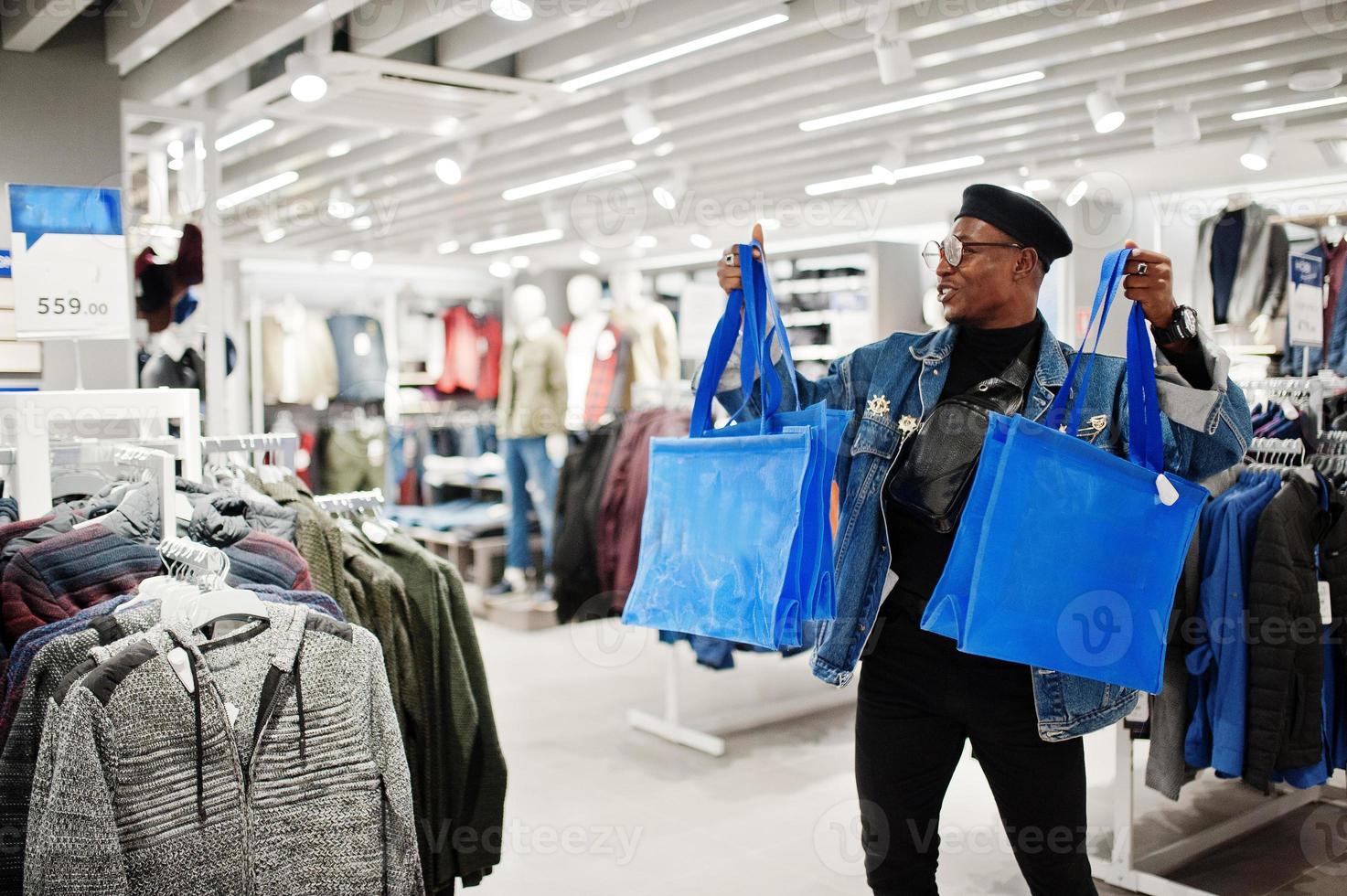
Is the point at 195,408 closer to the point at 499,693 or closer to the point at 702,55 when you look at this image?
the point at 702,55

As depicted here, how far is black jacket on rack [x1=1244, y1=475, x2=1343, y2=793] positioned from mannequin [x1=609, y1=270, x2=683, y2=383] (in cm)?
513

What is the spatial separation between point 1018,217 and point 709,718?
3.30 metres

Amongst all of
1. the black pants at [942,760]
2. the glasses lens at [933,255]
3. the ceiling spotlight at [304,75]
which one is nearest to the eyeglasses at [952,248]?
the glasses lens at [933,255]

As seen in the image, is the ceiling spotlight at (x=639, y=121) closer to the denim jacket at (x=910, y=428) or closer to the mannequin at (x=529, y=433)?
the mannequin at (x=529, y=433)

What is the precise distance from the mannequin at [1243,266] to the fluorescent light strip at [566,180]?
3126 millimetres

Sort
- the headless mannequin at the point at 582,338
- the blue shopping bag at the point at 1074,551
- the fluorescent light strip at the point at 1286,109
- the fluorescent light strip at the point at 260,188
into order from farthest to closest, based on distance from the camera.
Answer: the headless mannequin at the point at 582,338, the fluorescent light strip at the point at 260,188, the fluorescent light strip at the point at 1286,109, the blue shopping bag at the point at 1074,551

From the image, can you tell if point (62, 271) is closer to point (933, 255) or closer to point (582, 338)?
point (933, 255)

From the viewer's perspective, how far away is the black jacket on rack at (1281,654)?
110 inches

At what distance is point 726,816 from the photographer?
381cm

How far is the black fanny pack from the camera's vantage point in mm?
1867

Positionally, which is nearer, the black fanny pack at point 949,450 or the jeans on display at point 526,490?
the black fanny pack at point 949,450

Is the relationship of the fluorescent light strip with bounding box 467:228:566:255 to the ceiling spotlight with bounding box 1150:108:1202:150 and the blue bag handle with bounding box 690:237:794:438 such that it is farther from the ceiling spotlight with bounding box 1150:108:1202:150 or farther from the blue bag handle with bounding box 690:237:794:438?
the blue bag handle with bounding box 690:237:794:438

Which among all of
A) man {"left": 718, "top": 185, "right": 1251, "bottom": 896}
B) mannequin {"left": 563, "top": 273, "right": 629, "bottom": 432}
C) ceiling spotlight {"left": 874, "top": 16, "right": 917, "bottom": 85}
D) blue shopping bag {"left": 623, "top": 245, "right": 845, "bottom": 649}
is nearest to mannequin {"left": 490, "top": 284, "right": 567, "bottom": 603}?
mannequin {"left": 563, "top": 273, "right": 629, "bottom": 432}

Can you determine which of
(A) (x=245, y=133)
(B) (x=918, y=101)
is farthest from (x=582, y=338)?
(B) (x=918, y=101)
